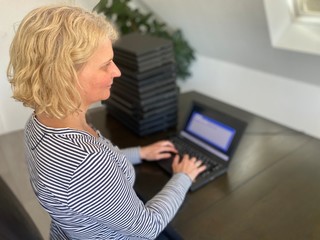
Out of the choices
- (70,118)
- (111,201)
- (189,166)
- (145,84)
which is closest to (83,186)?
(111,201)

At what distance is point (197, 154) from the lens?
44.1 inches

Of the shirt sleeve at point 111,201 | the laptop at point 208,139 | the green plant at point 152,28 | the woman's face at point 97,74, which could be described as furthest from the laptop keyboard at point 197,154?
the green plant at point 152,28

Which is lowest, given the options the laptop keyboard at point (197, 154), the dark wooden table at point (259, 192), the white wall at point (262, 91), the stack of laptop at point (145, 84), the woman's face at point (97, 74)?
the white wall at point (262, 91)

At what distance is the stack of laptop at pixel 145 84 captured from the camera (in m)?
1.25

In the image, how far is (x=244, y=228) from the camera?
2.73 ft

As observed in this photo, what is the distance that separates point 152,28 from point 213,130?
2.93 feet

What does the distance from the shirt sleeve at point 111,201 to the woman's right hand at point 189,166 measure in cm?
19

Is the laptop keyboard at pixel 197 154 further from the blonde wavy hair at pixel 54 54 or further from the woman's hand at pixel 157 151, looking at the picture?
the blonde wavy hair at pixel 54 54

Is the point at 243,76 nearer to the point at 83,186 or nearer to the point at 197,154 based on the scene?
the point at 197,154

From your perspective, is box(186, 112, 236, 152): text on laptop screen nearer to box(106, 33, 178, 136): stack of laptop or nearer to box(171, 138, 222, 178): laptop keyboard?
box(171, 138, 222, 178): laptop keyboard

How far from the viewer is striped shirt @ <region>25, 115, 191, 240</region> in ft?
2.23

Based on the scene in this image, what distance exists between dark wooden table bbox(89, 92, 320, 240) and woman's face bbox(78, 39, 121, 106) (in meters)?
0.38

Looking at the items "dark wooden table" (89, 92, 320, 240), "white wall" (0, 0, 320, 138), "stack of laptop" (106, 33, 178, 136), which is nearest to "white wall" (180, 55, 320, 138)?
"white wall" (0, 0, 320, 138)

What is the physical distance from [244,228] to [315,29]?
85 centimetres
